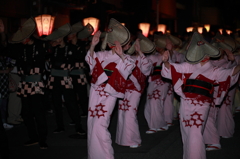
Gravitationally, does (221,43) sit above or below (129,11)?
below

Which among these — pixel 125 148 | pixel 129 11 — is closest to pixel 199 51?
pixel 125 148

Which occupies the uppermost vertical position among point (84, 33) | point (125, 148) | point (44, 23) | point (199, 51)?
point (44, 23)

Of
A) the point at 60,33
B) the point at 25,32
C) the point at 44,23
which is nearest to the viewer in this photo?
the point at 25,32

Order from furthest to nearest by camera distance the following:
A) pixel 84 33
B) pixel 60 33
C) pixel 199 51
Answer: pixel 84 33 → pixel 60 33 → pixel 199 51

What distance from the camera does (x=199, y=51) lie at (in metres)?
5.17

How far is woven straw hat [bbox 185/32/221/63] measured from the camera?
16.7 feet

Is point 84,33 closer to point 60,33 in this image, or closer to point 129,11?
point 60,33

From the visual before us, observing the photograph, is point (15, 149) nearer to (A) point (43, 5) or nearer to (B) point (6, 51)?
(B) point (6, 51)

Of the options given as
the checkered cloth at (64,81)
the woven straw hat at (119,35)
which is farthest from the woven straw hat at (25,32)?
the woven straw hat at (119,35)

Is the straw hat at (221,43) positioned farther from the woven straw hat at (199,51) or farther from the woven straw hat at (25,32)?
the woven straw hat at (25,32)

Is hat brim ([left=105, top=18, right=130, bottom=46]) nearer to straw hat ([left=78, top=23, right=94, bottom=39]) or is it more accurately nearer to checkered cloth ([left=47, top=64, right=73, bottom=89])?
checkered cloth ([left=47, top=64, right=73, bottom=89])

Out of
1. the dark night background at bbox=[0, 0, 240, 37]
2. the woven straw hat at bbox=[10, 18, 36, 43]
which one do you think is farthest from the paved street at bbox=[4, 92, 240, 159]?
the dark night background at bbox=[0, 0, 240, 37]

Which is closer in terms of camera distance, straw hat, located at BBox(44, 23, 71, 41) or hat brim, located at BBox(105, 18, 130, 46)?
hat brim, located at BBox(105, 18, 130, 46)

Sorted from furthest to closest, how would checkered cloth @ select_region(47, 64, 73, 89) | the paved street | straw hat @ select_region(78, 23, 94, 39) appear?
1. straw hat @ select_region(78, 23, 94, 39)
2. checkered cloth @ select_region(47, 64, 73, 89)
3. the paved street
